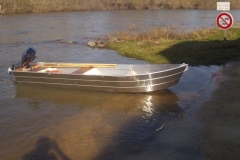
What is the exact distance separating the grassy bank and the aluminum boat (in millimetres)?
3680

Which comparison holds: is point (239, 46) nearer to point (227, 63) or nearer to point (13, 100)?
point (227, 63)

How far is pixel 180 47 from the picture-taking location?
15.9 meters

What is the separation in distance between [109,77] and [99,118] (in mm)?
1807

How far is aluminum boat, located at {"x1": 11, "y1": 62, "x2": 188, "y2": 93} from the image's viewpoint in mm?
9023

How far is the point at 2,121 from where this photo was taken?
8102 millimetres

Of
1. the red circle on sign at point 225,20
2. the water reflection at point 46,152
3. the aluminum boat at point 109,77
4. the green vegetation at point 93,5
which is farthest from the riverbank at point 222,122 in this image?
the green vegetation at point 93,5

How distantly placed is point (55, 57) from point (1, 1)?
39.7 metres

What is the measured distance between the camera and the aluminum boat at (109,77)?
9023 millimetres

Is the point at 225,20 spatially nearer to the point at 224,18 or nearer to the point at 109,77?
the point at 224,18

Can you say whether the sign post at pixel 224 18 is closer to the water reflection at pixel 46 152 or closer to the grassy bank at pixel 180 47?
the grassy bank at pixel 180 47

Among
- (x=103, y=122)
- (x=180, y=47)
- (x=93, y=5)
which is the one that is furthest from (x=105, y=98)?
(x=93, y=5)

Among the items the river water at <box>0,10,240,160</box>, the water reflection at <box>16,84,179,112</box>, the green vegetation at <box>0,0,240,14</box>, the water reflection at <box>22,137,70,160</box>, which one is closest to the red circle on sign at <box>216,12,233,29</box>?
the river water at <box>0,10,240,160</box>

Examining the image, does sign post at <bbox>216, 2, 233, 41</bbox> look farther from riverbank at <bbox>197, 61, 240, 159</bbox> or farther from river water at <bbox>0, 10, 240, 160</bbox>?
riverbank at <bbox>197, 61, 240, 159</bbox>

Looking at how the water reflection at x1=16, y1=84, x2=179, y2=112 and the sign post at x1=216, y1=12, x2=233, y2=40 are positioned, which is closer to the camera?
the water reflection at x1=16, y1=84, x2=179, y2=112
